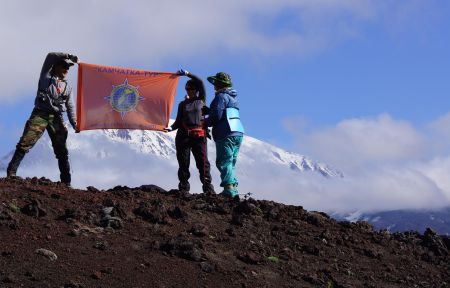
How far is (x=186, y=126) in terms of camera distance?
47.4 feet

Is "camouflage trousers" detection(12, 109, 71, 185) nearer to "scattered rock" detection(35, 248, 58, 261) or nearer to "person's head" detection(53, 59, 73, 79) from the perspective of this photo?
"person's head" detection(53, 59, 73, 79)

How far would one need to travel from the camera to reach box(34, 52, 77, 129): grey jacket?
1375cm

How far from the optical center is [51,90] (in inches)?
543

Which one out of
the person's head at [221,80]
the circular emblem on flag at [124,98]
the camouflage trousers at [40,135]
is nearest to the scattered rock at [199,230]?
the camouflage trousers at [40,135]

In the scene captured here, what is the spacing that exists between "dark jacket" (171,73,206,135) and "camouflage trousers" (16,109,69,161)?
79.2 inches

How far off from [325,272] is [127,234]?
274cm

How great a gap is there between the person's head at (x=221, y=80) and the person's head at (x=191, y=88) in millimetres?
431

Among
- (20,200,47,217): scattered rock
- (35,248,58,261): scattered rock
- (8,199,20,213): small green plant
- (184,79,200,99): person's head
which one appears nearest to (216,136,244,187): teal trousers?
(184,79,200,99): person's head

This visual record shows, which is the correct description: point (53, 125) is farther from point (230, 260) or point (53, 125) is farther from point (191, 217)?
point (230, 260)

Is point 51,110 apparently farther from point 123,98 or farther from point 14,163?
point 123,98

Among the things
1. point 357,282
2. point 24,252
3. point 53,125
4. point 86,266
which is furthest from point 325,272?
point 53,125

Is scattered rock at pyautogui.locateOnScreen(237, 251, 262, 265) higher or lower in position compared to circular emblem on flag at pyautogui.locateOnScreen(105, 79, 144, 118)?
lower

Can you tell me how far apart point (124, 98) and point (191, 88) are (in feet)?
5.76

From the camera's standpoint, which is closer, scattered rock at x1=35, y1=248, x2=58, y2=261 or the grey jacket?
scattered rock at x1=35, y1=248, x2=58, y2=261
